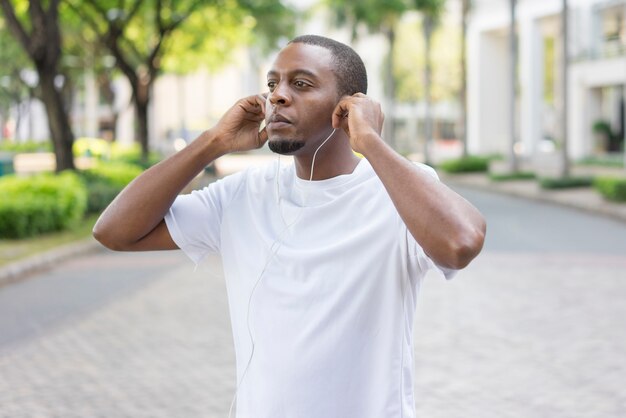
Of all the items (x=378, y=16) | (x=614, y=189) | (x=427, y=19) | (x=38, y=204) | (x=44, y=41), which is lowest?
(x=614, y=189)

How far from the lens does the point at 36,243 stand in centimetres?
1530

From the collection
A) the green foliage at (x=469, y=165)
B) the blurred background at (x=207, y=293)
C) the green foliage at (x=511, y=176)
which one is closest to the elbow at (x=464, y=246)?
the blurred background at (x=207, y=293)

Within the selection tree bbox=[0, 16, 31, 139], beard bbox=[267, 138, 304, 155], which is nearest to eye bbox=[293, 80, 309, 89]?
beard bbox=[267, 138, 304, 155]

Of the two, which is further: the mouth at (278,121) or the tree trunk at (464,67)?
the tree trunk at (464,67)

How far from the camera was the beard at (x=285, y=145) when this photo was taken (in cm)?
253

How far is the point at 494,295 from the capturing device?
10766 mm

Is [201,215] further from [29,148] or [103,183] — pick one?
[29,148]

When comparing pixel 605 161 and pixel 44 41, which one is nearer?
pixel 44 41

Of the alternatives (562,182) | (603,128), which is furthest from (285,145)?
(603,128)

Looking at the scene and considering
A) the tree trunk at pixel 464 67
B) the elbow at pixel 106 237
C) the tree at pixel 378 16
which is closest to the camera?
the elbow at pixel 106 237

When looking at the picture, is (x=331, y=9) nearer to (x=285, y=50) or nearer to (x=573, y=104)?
(x=573, y=104)

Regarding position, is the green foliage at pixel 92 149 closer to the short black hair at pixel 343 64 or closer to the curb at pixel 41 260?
the curb at pixel 41 260

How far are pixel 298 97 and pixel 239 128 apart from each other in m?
0.28

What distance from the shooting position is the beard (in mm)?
2533
